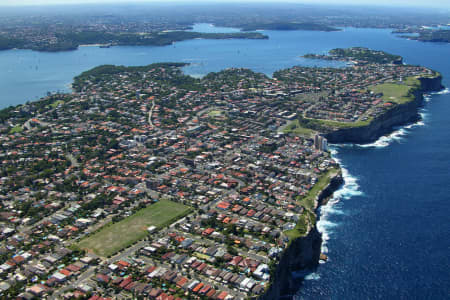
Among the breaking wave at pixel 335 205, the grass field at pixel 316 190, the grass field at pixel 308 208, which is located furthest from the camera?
the grass field at pixel 316 190

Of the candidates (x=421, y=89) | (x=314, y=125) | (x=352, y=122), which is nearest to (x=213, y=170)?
(x=314, y=125)

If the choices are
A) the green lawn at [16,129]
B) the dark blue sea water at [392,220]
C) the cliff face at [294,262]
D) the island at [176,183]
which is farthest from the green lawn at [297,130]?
the green lawn at [16,129]

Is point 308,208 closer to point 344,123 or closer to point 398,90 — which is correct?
point 344,123

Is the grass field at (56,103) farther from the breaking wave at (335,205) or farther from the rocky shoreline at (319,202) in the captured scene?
the breaking wave at (335,205)

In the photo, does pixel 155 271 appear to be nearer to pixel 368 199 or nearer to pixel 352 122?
pixel 368 199

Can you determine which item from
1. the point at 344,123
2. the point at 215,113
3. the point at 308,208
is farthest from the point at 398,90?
the point at 308,208

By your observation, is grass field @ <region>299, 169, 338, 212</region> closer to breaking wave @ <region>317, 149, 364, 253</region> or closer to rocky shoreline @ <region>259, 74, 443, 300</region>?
rocky shoreline @ <region>259, 74, 443, 300</region>

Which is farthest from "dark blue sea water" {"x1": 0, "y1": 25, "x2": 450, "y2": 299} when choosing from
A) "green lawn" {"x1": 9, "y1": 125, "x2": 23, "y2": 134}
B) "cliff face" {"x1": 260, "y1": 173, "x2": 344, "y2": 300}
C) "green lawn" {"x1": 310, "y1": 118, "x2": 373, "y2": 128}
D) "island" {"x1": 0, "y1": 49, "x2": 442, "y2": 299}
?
"green lawn" {"x1": 9, "y1": 125, "x2": 23, "y2": 134}

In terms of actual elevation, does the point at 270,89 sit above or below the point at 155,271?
above
